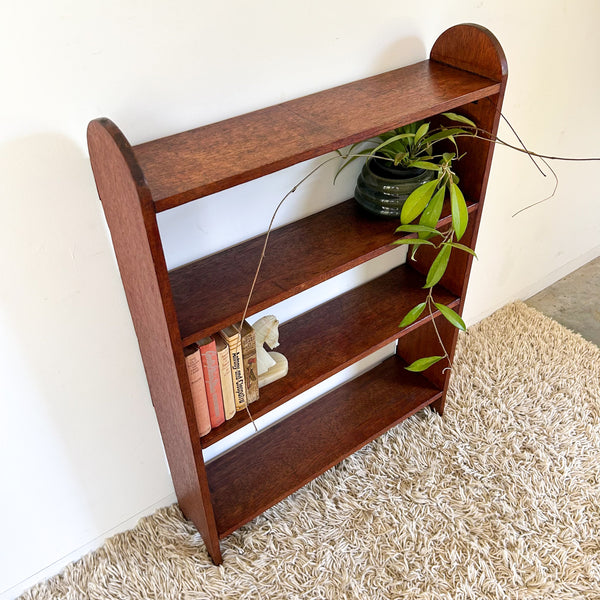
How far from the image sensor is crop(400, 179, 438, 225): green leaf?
1.12 meters

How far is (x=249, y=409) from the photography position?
126 centimetres

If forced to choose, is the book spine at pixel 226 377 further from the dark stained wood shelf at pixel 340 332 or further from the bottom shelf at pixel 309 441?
the bottom shelf at pixel 309 441

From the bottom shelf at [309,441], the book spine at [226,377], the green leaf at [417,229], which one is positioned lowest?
the bottom shelf at [309,441]

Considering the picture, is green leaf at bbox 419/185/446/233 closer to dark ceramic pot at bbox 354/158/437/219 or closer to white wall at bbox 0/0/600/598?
dark ceramic pot at bbox 354/158/437/219

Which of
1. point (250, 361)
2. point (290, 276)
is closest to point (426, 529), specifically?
point (250, 361)

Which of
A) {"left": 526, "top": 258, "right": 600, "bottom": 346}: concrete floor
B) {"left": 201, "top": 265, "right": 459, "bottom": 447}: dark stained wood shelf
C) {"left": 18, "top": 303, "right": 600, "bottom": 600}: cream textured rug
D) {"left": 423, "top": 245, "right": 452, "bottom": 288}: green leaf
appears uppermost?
{"left": 423, "top": 245, "right": 452, "bottom": 288}: green leaf

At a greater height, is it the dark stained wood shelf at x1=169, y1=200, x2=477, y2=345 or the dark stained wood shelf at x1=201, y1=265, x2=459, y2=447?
the dark stained wood shelf at x1=169, y1=200, x2=477, y2=345

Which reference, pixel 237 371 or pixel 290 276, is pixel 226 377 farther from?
pixel 290 276

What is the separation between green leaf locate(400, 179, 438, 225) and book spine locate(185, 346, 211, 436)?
48 centimetres

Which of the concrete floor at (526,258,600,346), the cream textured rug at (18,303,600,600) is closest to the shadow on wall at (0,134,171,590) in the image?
the cream textured rug at (18,303,600,600)

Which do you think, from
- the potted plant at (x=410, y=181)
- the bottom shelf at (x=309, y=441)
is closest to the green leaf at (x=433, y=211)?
the potted plant at (x=410, y=181)

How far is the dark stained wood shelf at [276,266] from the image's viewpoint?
3.55 feet

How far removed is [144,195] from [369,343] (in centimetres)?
73

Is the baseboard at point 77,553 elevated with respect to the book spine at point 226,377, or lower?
lower
